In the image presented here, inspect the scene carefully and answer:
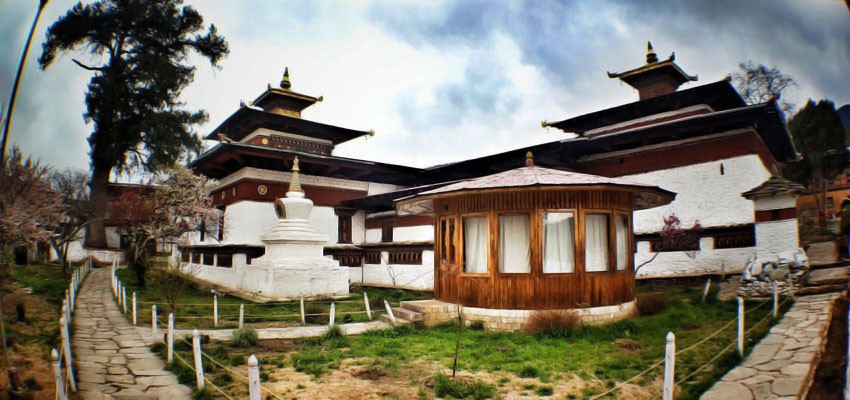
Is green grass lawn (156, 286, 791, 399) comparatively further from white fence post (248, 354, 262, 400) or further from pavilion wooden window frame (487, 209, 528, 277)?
white fence post (248, 354, 262, 400)

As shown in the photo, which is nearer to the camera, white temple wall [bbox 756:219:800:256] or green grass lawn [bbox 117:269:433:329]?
green grass lawn [bbox 117:269:433:329]

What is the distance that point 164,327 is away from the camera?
10.8 m

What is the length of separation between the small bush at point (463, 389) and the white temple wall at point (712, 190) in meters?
14.8

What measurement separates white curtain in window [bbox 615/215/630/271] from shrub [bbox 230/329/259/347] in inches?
327

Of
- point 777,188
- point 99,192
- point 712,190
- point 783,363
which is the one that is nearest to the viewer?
point 783,363

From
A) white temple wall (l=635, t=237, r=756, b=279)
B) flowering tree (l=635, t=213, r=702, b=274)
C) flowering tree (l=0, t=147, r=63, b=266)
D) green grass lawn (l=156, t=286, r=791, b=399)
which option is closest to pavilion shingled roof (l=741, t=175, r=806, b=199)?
white temple wall (l=635, t=237, r=756, b=279)

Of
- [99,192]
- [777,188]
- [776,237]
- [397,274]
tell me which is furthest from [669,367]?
[99,192]

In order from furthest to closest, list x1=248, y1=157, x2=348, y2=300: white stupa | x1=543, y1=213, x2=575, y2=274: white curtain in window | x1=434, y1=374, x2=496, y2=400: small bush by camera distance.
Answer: x1=248, y1=157, x2=348, y2=300: white stupa < x1=543, y1=213, x2=575, y2=274: white curtain in window < x1=434, y1=374, x2=496, y2=400: small bush

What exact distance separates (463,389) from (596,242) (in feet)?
19.1

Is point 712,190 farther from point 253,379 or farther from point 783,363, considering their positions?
point 253,379

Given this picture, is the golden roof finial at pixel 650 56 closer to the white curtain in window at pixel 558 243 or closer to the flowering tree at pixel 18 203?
the white curtain in window at pixel 558 243

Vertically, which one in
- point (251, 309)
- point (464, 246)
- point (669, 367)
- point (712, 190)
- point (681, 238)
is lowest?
point (251, 309)

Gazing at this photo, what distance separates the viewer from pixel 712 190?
17.4 m

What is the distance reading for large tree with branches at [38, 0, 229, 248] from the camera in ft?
95.8
